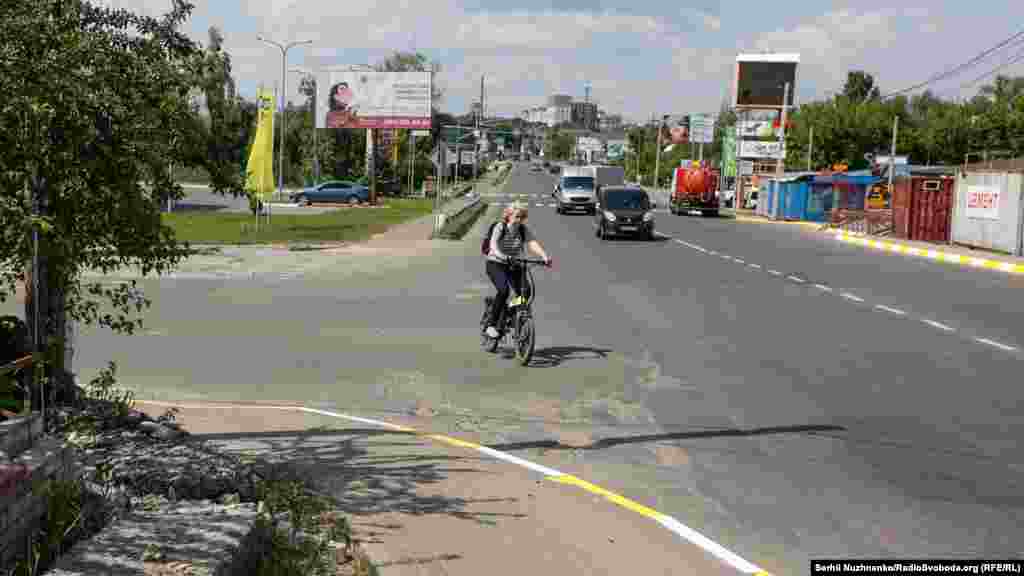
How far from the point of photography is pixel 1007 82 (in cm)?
9575

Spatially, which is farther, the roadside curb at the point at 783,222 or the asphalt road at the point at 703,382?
the roadside curb at the point at 783,222

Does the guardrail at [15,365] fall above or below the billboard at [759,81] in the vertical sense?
below

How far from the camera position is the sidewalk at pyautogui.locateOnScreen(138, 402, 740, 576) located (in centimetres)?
495

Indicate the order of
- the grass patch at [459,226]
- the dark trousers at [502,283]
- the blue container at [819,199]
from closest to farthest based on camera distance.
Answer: the dark trousers at [502,283]
the grass patch at [459,226]
the blue container at [819,199]

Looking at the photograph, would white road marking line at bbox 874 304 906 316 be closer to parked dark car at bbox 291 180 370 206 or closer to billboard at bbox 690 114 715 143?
parked dark car at bbox 291 180 370 206

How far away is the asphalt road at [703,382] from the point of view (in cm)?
603

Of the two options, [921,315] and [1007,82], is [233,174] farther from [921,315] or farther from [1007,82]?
[1007,82]

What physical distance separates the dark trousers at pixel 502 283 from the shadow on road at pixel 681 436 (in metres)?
3.87

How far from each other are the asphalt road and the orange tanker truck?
3452 centimetres

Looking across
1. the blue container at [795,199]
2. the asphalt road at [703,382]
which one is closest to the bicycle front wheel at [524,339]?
the asphalt road at [703,382]

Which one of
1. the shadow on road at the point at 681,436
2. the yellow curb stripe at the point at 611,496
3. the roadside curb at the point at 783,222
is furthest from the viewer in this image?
the roadside curb at the point at 783,222

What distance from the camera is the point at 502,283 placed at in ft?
37.2

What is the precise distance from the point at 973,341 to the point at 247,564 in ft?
36.4

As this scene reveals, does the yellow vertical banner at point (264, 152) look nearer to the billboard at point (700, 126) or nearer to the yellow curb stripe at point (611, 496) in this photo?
the yellow curb stripe at point (611, 496)
